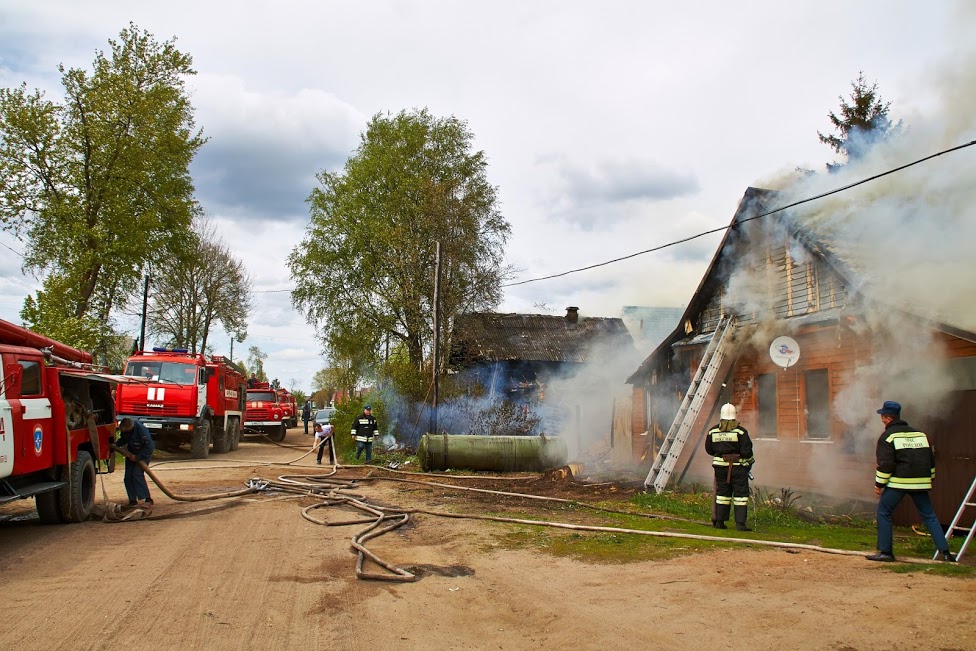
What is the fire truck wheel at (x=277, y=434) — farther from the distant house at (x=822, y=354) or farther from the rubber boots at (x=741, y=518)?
the rubber boots at (x=741, y=518)

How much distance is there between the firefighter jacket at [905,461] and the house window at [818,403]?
5.23m

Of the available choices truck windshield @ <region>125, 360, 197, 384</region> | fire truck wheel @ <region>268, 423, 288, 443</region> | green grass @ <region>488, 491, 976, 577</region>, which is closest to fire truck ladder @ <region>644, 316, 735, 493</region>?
green grass @ <region>488, 491, 976, 577</region>

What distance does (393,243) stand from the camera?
30016mm

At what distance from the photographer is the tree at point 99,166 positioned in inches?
869

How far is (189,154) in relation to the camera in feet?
84.7

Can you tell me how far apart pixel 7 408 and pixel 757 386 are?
1295 cm

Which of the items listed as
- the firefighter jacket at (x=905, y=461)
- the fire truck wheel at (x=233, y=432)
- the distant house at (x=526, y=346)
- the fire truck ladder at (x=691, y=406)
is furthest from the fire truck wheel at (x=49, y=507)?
the distant house at (x=526, y=346)

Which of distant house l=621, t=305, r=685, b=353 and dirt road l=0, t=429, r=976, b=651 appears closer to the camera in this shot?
→ dirt road l=0, t=429, r=976, b=651

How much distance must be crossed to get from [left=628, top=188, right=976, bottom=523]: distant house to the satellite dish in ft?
0.07

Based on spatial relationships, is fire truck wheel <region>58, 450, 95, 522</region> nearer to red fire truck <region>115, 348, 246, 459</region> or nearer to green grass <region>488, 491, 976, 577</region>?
green grass <region>488, 491, 976, 577</region>

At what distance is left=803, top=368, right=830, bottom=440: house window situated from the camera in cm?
1290

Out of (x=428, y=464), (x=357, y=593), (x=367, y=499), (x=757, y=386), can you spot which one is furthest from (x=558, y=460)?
(x=357, y=593)

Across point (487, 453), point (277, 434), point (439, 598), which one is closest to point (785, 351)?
point (487, 453)

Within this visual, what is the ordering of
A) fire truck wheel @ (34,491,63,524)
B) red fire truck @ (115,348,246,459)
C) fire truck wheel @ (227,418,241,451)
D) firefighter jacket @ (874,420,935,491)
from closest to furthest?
1. firefighter jacket @ (874,420,935,491)
2. fire truck wheel @ (34,491,63,524)
3. red fire truck @ (115,348,246,459)
4. fire truck wheel @ (227,418,241,451)
